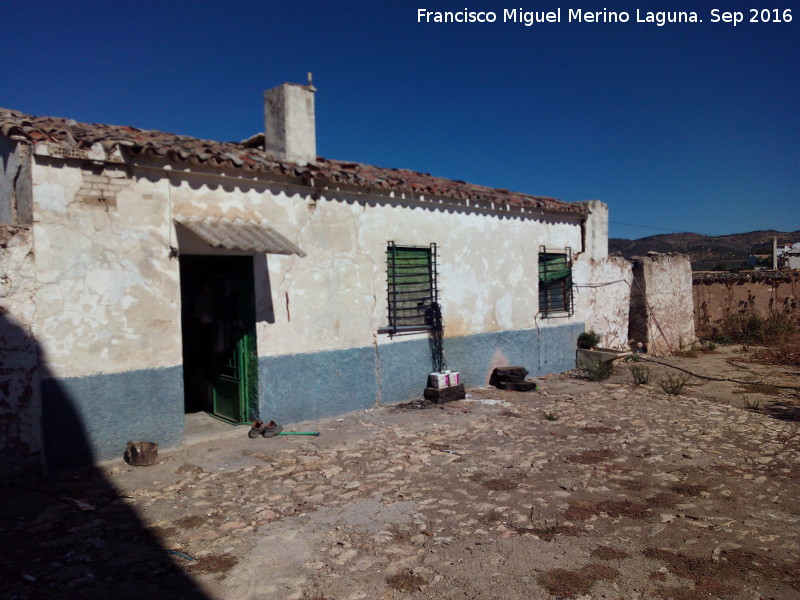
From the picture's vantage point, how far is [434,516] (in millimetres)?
4699

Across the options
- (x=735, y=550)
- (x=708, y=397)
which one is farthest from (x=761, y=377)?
(x=735, y=550)

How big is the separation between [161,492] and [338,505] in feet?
5.78

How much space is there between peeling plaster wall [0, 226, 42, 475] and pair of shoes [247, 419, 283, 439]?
92.7 inches

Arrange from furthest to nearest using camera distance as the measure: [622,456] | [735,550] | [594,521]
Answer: [622,456] < [594,521] < [735,550]

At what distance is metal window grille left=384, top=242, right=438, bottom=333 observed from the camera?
898 centimetres

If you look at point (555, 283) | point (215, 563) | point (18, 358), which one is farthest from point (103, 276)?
point (555, 283)

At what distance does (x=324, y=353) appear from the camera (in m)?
8.01

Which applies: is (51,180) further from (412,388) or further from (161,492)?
(412,388)

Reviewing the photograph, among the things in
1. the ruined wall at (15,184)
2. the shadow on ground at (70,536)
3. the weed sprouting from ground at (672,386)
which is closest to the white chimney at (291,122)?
the ruined wall at (15,184)

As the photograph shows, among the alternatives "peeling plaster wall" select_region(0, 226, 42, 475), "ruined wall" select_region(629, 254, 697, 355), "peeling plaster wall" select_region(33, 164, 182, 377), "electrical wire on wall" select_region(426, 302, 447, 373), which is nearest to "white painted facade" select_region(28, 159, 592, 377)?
"peeling plaster wall" select_region(33, 164, 182, 377)

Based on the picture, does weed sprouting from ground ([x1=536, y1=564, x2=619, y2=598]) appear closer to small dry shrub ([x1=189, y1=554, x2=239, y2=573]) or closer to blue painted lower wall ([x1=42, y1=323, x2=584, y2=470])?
small dry shrub ([x1=189, y1=554, x2=239, y2=573])

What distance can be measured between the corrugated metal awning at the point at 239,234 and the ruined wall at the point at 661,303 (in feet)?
32.6

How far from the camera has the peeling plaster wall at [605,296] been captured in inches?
497

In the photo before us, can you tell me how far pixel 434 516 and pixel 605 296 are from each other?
32.5 feet
